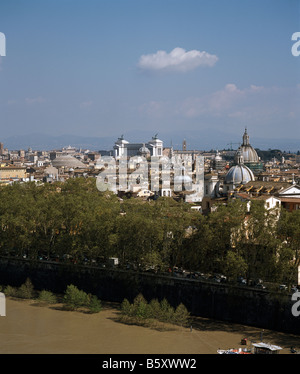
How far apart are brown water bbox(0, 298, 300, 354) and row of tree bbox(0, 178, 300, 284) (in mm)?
1821

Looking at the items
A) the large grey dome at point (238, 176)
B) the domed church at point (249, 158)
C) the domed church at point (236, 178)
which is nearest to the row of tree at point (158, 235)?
the domed church at point (236, 178)

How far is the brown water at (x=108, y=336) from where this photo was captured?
17.9m

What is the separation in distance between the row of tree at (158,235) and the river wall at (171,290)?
0.52 meters

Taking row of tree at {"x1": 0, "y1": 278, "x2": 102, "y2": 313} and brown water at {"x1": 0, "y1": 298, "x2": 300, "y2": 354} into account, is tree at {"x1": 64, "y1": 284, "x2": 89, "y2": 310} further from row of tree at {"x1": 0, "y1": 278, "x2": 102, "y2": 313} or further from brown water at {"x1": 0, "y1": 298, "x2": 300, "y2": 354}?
brown water at {"x1": 0, "y1": 298, "x2": 300, "y2": 354}

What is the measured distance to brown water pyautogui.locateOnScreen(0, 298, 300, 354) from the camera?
17.9 metres

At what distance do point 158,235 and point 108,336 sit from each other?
13.3 feet

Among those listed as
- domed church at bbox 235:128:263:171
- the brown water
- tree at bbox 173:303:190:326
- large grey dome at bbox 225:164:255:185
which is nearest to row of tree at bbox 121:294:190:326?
tree at bbox 173:303:190:326

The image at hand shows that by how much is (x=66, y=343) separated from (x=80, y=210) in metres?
7.90

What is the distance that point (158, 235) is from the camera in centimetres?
2166

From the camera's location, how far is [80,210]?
25.6 m

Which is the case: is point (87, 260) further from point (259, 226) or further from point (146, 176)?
point (146, 176)

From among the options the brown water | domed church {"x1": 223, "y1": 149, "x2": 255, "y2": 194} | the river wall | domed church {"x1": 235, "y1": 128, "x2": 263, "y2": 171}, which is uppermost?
domed church {"x1": 235, "y1": 128, "x2": 263, "y2": 171}

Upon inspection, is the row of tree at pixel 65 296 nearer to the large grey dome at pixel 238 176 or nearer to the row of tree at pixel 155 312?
the row of tree at pixel 155 312
